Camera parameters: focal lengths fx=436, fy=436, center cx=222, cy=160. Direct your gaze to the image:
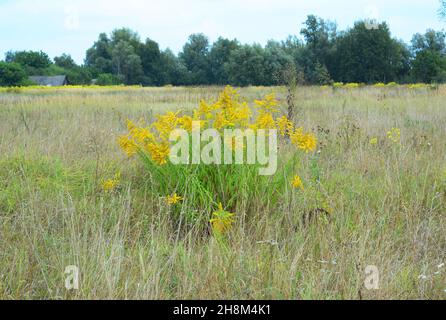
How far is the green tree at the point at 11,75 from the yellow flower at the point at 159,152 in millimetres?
39802

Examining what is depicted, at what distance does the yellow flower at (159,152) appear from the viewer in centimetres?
303

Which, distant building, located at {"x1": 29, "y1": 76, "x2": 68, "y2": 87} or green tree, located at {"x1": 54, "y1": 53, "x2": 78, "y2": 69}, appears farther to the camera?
green tree, located at {"x1": 54, "y1": 53, "x2": 78, "y2": 69}

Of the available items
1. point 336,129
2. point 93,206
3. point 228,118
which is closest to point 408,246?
point 228,118

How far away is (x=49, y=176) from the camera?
3.90 m

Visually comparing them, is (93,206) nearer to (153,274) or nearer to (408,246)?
(153,274)

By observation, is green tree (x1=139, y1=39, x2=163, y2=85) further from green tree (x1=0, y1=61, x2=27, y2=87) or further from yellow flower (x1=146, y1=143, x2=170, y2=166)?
yellow flower (x1=146, y1=143, x2=170, y2=166)

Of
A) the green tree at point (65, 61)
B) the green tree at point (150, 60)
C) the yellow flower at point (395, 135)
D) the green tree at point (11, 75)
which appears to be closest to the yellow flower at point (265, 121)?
the yellow flower at point (395, 135)

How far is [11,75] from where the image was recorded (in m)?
39.1

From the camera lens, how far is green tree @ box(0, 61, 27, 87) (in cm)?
3878

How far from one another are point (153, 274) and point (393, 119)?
20.4 ft

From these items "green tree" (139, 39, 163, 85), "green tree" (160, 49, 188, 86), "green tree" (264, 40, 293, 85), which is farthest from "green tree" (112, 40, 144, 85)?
"green tree" (264, 40, 293, 85)

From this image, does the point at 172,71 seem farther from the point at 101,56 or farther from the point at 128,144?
the point at 128,144

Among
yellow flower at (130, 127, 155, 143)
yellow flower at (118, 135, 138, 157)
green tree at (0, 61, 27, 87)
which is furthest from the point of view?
green tree at (0, 61, 27, 87)
